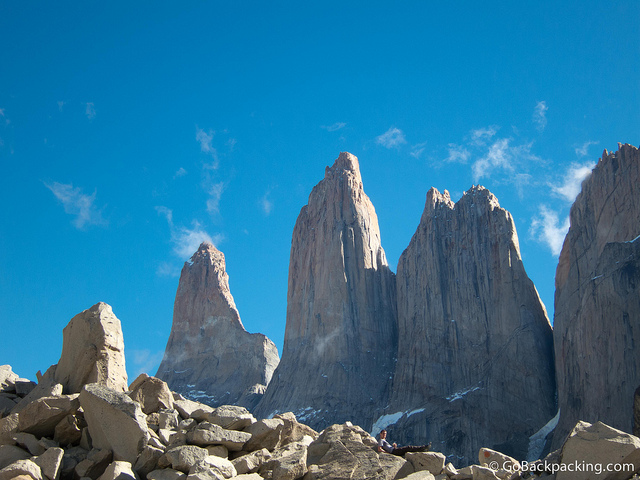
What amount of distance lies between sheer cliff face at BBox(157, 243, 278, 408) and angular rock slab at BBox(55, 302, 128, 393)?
56.2m

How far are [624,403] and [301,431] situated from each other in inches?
1208

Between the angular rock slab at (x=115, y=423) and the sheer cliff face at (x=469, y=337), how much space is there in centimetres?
4178

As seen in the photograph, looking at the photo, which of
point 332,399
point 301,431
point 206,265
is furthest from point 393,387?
point 301,431

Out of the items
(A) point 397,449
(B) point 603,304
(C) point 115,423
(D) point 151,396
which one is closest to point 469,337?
(B) point 603,304

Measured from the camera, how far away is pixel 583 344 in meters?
47.7

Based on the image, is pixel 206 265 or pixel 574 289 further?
pixel 206 265

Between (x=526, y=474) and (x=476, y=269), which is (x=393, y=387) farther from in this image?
(x=526, y=474)

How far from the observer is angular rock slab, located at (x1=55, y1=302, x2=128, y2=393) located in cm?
1909

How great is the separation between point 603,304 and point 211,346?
51.3 meters

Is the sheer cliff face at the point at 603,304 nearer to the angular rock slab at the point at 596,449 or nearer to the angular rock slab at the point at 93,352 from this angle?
the angular rock slab at the point at 596,449

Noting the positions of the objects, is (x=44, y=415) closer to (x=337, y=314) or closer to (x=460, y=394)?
(x=460, y=394)

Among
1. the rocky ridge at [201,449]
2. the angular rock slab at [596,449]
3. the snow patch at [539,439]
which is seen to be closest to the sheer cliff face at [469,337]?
the snow patch at [539,439]

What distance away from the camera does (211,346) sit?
276 feet

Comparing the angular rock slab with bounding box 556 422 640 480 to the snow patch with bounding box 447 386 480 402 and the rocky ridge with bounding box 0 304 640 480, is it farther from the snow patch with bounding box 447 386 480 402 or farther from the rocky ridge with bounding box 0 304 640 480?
the snow patch with bounding box 447 386 480 402
